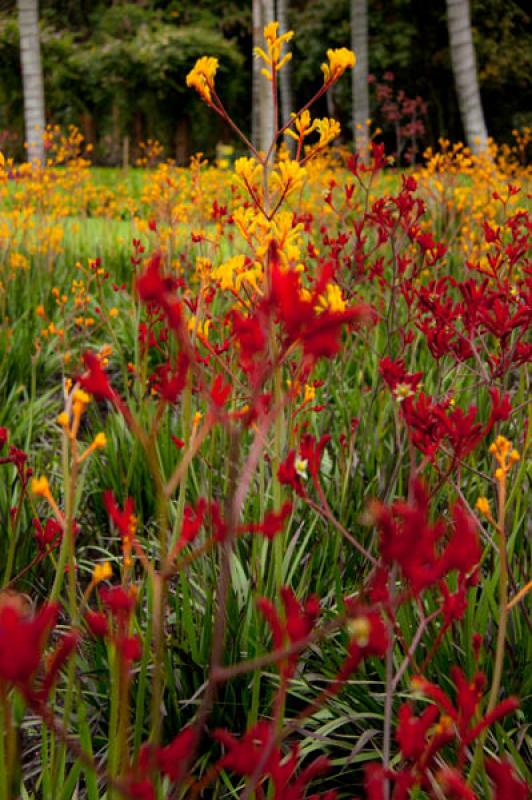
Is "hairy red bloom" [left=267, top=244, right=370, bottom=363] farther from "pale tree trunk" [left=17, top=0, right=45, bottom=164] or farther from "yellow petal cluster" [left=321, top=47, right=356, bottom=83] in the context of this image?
"pale tree trunk" [left=17, top=0, right=45, bottom=164]

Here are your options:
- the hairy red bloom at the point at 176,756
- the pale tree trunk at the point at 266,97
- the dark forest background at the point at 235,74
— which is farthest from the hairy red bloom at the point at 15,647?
the dark forest background at the point at 235,74

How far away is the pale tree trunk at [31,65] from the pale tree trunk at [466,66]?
612 cm

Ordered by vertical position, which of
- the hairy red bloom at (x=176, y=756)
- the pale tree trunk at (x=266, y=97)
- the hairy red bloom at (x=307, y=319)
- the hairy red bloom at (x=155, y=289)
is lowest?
the hairy red bloom at (x=176, y=756)

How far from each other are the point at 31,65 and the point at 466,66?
22.1ft

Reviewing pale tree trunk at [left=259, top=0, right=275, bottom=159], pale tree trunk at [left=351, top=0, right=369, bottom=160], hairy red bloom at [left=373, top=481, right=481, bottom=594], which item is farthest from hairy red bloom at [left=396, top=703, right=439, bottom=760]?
pale tree trunk at [left=351, top=0, right=369, bottom=160]

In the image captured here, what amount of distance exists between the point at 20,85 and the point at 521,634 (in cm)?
2077

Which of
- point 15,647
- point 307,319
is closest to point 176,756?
point 15,647

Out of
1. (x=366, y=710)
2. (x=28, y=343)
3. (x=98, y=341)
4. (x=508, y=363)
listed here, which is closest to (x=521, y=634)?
(x=366, y=710)

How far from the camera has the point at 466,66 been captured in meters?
11.3

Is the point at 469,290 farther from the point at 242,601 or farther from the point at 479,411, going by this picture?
the point at 479,411

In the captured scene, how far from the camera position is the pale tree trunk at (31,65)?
1225 cm

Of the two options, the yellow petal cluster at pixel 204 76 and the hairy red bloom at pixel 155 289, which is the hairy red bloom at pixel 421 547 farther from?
the yellow petal cluster at pixel 204 76

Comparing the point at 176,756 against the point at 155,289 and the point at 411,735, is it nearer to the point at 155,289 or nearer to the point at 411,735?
the point at 411,735

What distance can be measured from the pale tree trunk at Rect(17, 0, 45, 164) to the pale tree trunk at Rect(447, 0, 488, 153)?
20.1 ft
